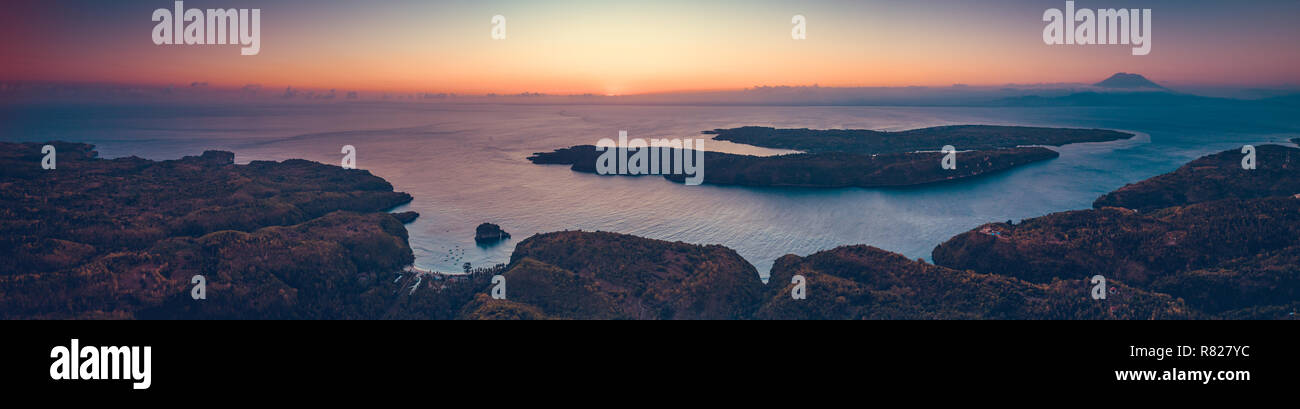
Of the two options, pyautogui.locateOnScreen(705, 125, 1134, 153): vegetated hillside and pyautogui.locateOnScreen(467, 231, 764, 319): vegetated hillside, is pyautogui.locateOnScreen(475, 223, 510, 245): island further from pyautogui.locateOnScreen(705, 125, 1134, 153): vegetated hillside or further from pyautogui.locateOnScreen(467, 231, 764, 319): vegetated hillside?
pyautogui.locateOnScreen(705, 125, 1134, 153): vegetated hillside

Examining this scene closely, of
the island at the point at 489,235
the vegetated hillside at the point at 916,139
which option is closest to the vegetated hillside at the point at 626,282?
the island at the point at 489,235

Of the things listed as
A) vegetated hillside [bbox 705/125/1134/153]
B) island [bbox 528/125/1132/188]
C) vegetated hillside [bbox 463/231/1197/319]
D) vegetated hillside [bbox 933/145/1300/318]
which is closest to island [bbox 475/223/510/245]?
vegetated hillside [bbox 463/231/1197/319]

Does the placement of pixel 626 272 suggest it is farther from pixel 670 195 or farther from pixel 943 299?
pixel 670 195

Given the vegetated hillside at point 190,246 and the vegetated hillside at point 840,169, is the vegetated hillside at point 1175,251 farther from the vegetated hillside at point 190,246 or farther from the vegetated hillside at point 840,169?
the vegetated hillside at point 190,246

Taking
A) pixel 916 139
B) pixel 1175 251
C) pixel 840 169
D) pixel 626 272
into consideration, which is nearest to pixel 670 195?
pixel 840 169

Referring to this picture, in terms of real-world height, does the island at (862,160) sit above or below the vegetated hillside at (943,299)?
above

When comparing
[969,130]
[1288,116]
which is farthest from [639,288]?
[1288,116]
